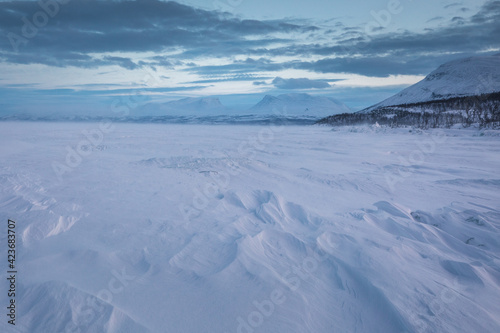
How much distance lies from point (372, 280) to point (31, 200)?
432 centimetres

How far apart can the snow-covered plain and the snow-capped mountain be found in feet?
291

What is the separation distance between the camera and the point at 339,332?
1675 millimetres

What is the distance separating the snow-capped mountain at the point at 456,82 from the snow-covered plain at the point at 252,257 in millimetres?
88577

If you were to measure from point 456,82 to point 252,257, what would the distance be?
122815 millimetres

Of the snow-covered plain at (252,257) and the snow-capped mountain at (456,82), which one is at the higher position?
the snow-capped mountain at (456,82)

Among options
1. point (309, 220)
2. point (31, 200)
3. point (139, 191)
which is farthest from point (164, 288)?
point (31, 200)

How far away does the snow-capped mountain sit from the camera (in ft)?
287

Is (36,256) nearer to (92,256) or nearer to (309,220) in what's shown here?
(92,256)

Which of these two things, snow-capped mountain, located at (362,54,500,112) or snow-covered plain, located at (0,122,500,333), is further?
snow-capped mountain, located at (362,54,500,112)

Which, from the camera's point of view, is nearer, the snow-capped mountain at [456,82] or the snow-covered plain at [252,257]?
the snow-covered plain at [252,257]

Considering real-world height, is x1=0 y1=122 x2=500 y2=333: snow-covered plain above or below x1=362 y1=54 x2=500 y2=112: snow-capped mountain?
below

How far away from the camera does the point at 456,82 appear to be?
9662cm

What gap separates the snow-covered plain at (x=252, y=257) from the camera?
175 cm

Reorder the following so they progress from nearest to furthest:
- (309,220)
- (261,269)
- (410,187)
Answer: (261,269), (309,220), (410,187)
